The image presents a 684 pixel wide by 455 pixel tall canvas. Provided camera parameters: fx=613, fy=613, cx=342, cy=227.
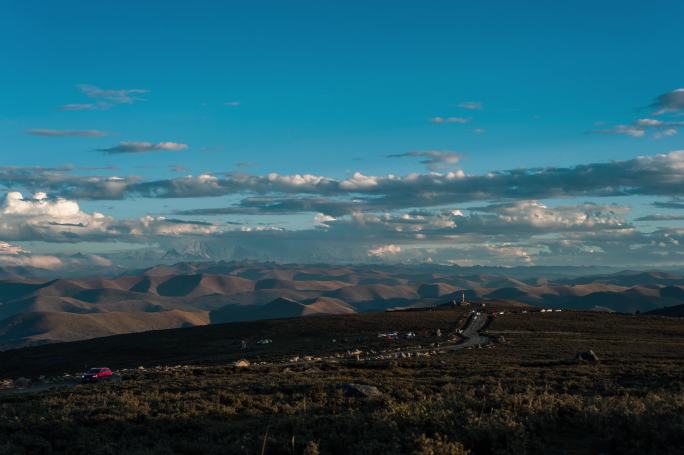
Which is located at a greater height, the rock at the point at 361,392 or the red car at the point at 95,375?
the rock at the point at 361,392

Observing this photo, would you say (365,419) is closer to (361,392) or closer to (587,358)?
(361,392)

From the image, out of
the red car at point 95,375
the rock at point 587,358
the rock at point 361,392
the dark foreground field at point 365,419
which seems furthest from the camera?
the red car at point 95,375

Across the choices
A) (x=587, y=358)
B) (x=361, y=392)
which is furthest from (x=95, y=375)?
(x=587, y=358)

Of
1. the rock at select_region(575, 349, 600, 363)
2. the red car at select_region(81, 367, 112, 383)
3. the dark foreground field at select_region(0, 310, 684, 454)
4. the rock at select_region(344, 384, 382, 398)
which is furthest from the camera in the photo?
the red car at select_region(81, 367, 112, 383)

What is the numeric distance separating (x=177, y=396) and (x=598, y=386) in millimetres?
19756

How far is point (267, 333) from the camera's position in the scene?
105938 mm

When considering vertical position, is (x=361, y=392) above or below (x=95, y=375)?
above

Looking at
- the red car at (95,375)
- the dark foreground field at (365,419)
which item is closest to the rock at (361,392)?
the dark foreground field at (365,419)

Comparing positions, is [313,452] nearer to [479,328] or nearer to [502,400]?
[502,400]

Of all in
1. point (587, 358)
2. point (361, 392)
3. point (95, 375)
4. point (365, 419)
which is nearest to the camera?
point (365, 419)

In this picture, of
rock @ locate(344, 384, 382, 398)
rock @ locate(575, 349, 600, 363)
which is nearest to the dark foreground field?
rock @ locate(344, 384, 382, 398)

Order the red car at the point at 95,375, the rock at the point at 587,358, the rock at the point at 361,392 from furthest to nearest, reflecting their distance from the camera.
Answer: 1. the red car at the point at 95,375
2. the rock at the point at 587,358
3. the rock at the point at 361,392

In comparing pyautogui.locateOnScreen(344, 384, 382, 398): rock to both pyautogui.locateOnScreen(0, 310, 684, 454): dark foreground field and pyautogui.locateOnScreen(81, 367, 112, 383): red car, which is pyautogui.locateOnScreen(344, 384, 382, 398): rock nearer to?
pyautogui.locateOnScreen(0, 310, 684, 454): dark foreground field

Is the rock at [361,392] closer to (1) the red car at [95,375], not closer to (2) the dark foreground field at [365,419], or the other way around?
(2) the dark foreground field at [365,419]
